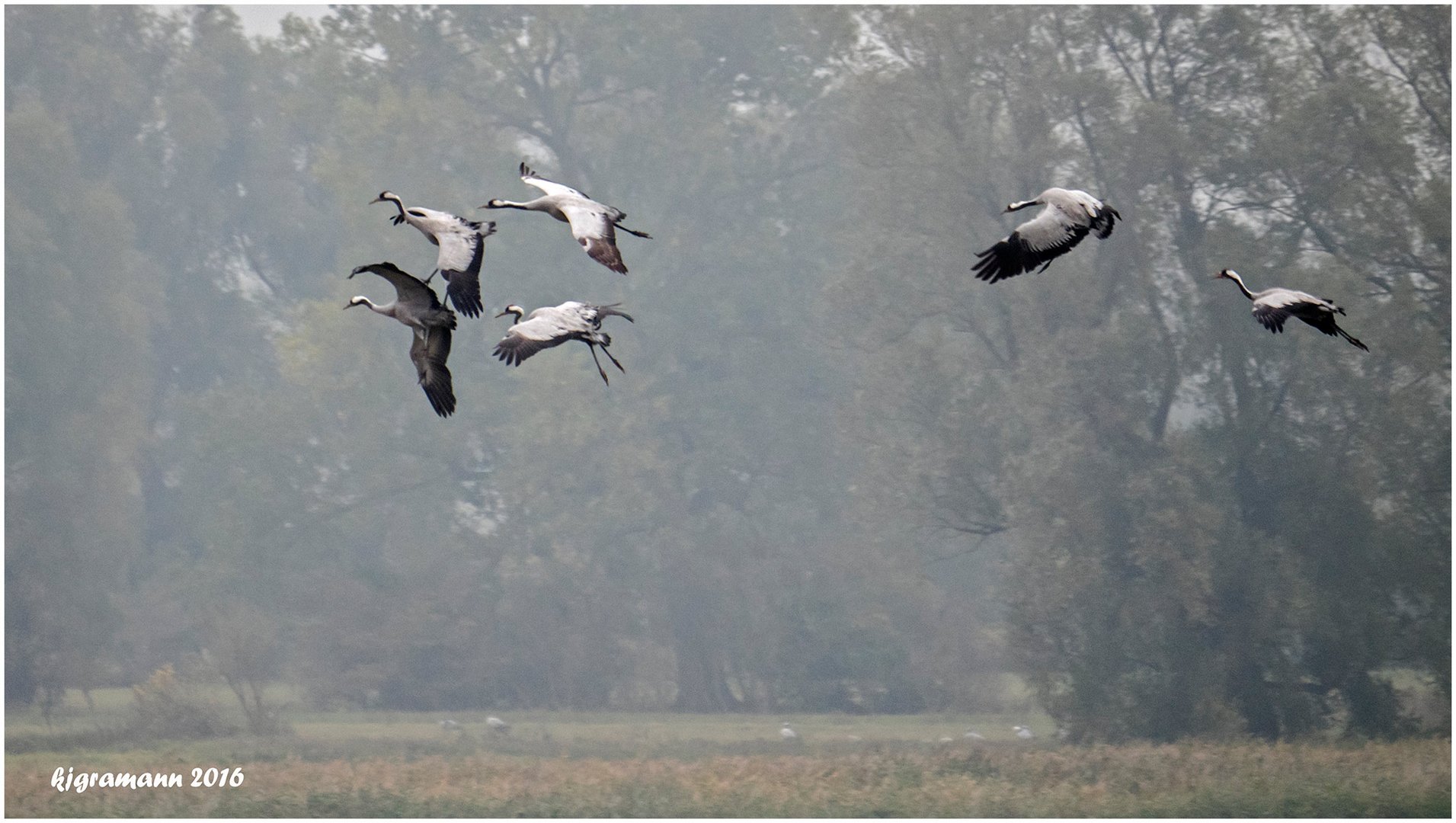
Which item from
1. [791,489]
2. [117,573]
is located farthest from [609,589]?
[117,573]

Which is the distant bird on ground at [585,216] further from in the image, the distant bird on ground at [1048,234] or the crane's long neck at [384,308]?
the distant bird on ground at [1048,234]

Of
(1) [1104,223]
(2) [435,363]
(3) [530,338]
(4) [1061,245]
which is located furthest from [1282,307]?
(2) [435,363]

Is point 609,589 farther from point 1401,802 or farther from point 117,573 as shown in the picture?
point 1401,802

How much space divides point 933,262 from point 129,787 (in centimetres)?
1589

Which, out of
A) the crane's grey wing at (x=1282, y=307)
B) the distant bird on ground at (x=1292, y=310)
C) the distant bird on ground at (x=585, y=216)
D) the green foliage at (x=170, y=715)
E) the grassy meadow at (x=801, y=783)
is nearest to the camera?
the distant bird on ground at (x=585, y=216)

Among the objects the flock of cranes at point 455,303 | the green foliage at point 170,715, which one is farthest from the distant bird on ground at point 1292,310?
the green foliage at point 170,715

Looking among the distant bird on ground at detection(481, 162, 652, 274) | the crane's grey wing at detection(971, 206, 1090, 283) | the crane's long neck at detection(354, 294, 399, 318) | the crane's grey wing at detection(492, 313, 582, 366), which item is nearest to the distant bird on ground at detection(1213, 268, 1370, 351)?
the crane's grey wing at detection(971, 206, 1090, 283)

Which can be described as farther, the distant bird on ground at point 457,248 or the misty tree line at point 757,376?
the misty tree line at point 757,376

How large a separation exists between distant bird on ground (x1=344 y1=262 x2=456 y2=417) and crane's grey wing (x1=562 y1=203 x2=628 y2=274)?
0.95 meters

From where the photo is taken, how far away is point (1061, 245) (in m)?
11.8

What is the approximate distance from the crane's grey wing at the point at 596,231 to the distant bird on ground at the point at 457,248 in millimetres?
569

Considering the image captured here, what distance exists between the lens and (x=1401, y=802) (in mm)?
21797

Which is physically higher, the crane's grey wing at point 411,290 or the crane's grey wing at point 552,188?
the crane's grey wing at point 552,188

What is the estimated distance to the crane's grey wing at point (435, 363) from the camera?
1149cm
